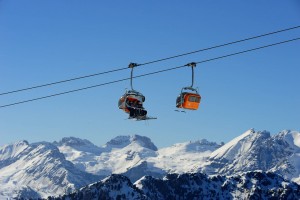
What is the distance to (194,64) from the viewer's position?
38750 mm

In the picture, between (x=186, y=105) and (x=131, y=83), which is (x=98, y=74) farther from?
(x=186, y=105)

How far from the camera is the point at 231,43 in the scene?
34.9 m

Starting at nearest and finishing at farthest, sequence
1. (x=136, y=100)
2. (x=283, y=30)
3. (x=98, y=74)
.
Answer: (x=283, y=30) < (x=98, y=74) < (x=136, y=100)

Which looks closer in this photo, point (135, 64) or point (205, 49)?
point (205, 49)

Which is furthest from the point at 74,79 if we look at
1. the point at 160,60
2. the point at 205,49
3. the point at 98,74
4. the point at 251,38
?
A: the point at 251,38

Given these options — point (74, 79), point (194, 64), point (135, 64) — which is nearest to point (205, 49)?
point (194, 64)

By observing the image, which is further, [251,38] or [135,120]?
[135,120]

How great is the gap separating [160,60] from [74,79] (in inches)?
263

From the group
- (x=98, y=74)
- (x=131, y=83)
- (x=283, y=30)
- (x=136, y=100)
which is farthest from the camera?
(x=136, y=100)

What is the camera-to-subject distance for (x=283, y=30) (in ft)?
112

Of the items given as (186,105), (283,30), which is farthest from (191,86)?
(283,30)

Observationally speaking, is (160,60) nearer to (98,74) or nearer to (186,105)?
(98,74)

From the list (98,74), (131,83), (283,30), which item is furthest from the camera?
(131,83)

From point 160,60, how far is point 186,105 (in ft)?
23.9
